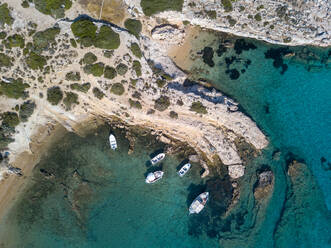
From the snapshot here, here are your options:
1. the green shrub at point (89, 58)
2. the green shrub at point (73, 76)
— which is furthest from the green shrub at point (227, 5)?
the green shrub at point (73, 76)

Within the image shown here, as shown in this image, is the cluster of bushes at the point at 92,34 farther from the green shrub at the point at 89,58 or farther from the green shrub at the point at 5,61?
the green shrub at the point at 5,61

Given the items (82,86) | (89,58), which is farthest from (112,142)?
(89,58)

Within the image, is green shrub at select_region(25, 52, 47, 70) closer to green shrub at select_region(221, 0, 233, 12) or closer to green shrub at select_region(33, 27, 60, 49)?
green shrub at select_region(33, 27, 60, 49)

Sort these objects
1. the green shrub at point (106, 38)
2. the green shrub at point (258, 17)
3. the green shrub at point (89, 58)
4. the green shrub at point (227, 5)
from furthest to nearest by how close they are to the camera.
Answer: the green shrub at point (258, 17), the green shrub at point (227, 5), the green shrub at point (89, 58), the green shrub at point (106, 38)

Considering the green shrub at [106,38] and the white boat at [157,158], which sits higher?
the green shrub at [106,38]

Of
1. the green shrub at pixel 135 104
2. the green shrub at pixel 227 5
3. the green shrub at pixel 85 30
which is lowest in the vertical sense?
the green shrub at pixel 135 104

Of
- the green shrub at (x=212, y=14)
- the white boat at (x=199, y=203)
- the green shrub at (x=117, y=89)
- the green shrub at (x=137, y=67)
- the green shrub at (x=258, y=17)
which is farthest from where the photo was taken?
the white boat at (x=199, y=203)

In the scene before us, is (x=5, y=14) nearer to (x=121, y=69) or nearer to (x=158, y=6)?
(x=121, y=69)
